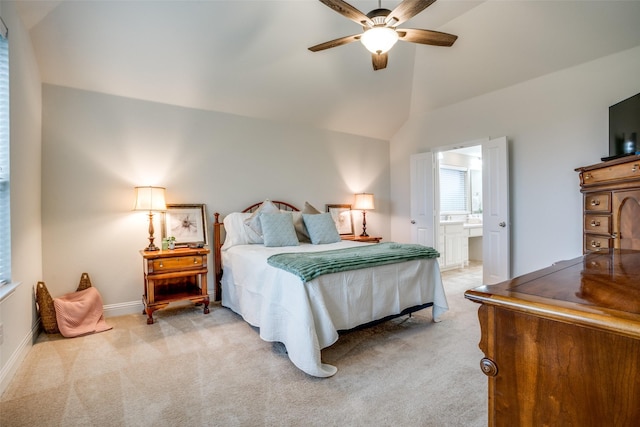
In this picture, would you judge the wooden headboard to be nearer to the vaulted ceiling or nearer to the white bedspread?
the white bedspread

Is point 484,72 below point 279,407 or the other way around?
the other way around

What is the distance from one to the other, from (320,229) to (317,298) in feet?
5.63

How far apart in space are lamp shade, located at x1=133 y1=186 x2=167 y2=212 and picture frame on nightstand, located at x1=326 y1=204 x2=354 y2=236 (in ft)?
8.26

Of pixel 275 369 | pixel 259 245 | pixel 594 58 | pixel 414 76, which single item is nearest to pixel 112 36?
pixel 259 245

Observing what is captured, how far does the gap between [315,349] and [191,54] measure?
3140 millimetres

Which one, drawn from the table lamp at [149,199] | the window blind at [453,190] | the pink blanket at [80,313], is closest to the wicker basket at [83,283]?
the pink blanket at [80,313]

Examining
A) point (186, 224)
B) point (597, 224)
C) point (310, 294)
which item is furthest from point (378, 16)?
point (186, 224)

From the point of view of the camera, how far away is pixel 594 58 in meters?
3.51

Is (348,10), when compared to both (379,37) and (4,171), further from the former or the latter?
(4,171)

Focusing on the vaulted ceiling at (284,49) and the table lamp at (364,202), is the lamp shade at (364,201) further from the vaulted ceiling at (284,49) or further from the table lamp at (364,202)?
the vaulted ceiling at (284,49)

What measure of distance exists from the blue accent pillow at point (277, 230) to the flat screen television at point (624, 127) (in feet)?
10.7

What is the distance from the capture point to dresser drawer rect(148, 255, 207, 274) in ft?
10.5

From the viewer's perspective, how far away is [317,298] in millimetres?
2279

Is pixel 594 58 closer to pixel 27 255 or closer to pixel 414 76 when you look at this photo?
pixel 414 76
